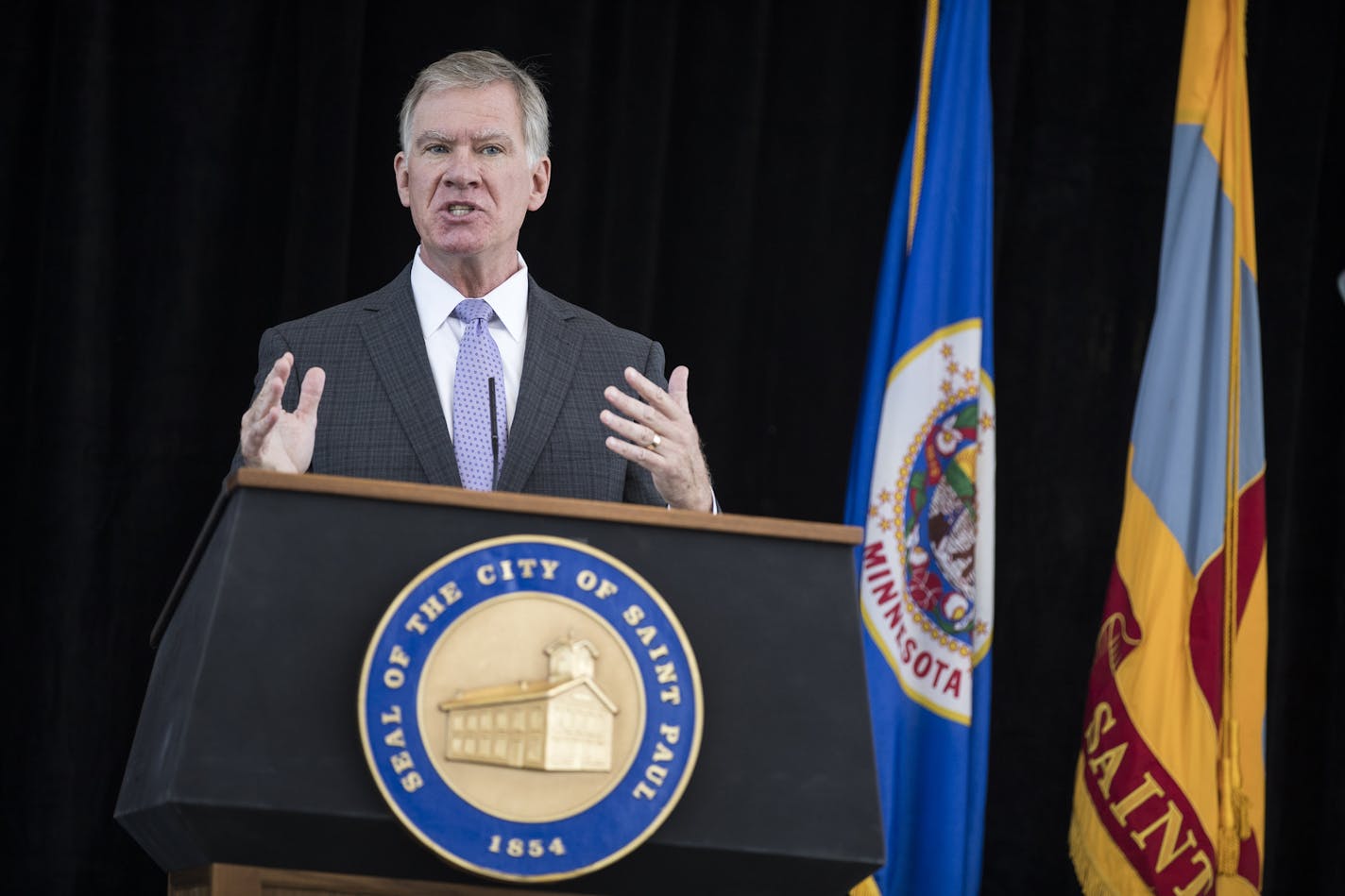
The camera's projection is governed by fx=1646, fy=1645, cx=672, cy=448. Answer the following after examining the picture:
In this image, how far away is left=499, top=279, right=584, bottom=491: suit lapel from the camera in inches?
81.4

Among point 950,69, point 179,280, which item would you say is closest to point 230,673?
point 179,280

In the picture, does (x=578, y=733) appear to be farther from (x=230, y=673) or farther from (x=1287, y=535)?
(x=1287, y=535)

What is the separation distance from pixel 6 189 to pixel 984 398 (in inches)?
80.4

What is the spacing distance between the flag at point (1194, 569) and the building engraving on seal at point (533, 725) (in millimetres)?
2183

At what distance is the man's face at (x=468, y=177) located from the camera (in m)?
2.36

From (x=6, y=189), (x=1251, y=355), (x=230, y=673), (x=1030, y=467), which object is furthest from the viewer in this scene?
(x=1030, y=467)

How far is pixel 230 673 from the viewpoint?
1363 millimetres

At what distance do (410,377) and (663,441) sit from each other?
0.49m

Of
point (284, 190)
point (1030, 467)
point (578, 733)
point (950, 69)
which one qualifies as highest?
point (950, 69)

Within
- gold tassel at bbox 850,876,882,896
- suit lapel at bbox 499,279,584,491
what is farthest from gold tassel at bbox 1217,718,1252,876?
suit lapel at bbox 499,279,584,491

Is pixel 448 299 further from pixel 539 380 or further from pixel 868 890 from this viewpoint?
pixel 868 890

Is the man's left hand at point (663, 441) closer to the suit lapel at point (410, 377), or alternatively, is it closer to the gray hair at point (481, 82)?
the suit lapel at point (410, 377)

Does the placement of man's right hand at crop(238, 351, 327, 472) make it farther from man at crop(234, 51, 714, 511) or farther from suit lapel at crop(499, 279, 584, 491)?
suit lapel at crop(499, 279, 584, 491)

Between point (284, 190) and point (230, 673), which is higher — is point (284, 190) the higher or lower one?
the higher one
